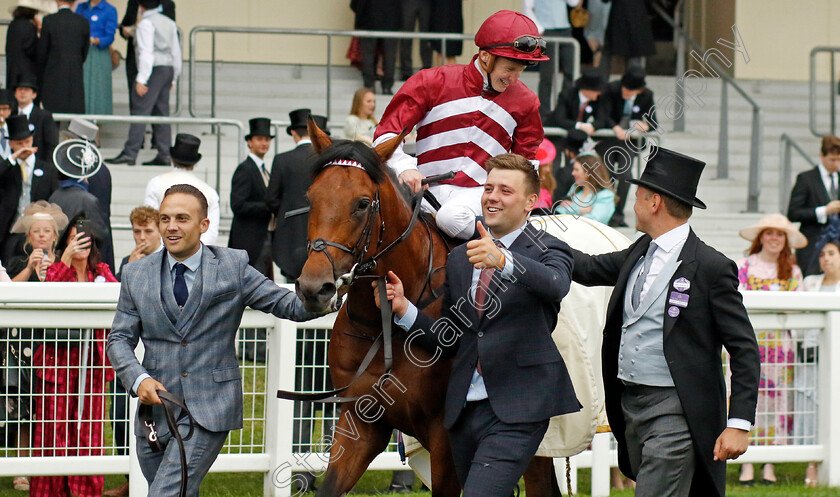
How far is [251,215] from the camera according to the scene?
878 centimetres

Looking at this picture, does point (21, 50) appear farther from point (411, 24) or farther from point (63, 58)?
point (411, 24)

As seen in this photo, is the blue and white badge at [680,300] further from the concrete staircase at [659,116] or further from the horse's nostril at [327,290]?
the concrete staircase at [659,116]

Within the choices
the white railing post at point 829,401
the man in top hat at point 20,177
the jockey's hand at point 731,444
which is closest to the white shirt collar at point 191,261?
the jockey's hand at point 731,444

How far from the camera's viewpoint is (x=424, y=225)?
16.0 feet

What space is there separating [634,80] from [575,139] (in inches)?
48.8

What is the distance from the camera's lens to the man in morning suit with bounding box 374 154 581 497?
4.24 m

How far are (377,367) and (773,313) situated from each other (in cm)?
294

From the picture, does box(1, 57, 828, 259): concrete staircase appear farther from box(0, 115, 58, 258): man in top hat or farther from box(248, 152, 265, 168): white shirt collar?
box(0, 115, 58, 258): man in top hat

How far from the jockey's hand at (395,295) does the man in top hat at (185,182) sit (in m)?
3.56

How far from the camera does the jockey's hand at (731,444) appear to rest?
13.6 feet

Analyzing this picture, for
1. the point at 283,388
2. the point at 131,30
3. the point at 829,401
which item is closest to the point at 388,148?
the point at 283,388

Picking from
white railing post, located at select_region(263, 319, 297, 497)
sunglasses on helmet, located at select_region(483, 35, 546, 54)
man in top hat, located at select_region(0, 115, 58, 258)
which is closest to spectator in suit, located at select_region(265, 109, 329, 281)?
man in top hat, located at select_region(0, 115, 58, 258)

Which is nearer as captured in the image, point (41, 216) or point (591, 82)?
point (41, 216)

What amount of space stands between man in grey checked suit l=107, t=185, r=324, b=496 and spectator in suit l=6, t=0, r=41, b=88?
6.49m
